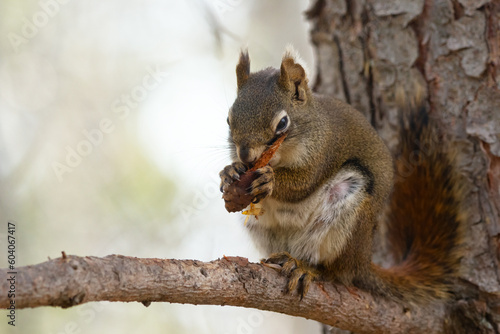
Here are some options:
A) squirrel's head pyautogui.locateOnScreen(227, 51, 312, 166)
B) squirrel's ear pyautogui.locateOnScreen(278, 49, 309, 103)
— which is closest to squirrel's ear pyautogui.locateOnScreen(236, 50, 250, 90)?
squirrel's head pyautogui.locateOnScreen(227, 51, 312, 166)

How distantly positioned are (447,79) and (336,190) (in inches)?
31.9

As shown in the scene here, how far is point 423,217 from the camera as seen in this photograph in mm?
2525

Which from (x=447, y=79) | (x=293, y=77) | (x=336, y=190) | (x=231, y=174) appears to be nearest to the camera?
(x=231, y=174)

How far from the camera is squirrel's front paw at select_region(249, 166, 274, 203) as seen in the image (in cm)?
206

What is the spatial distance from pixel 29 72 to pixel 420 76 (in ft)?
7.63

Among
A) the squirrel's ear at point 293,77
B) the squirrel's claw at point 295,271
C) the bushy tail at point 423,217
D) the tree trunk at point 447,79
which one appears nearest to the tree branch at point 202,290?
the squirrel's claw at point 295,271

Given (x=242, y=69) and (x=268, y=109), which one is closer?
(x=268, y=109)

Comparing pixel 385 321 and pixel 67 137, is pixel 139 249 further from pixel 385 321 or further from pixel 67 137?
pixel 385 321

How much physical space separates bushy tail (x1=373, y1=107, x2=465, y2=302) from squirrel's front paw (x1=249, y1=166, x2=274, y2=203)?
1.99 feet

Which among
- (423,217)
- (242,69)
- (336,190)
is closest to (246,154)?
(336,190)

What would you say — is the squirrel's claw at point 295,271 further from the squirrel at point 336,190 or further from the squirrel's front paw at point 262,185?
the squirrel's front paw at point 262,185

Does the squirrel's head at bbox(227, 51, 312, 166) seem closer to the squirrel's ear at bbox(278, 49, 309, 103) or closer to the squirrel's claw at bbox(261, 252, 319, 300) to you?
the squirrel's ear at bbox(278, 49, 309, 103)

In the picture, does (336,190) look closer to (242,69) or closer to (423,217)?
(423,217)

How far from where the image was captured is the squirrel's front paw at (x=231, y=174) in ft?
6.87
